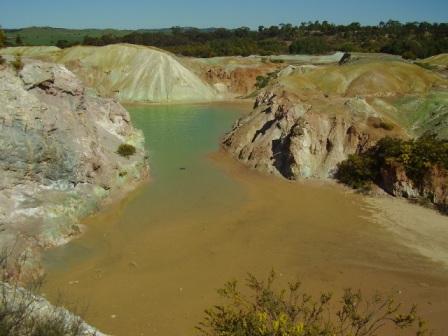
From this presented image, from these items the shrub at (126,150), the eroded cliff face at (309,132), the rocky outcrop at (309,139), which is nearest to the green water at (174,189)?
the shrub at (126,150)

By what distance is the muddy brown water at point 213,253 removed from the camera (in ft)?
48.2

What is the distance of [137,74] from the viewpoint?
237 ft

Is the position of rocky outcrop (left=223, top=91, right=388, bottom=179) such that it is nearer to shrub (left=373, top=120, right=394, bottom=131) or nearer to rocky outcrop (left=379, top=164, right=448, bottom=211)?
shrub (left=373, top=120, right=394, bottom=131)

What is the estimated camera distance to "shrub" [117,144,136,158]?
89.6 ft

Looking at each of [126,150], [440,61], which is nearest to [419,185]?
[126,150]

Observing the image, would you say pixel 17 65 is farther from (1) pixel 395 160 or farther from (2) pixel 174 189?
(1) pixel 395 160

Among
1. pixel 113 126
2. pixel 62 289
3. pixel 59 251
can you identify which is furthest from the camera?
pixel 113 126

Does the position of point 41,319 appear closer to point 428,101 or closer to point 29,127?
point 29,127

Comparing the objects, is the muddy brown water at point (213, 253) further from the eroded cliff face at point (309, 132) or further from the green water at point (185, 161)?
the eroded cliff face at point (309, 132)

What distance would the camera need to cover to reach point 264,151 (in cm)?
3125

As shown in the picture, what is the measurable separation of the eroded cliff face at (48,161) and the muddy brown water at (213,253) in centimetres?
108

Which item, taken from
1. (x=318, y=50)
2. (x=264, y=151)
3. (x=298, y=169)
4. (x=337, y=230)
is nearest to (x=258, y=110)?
(x=264, y=151)

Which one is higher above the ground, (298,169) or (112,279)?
(298,169)

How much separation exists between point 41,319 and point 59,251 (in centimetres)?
950
